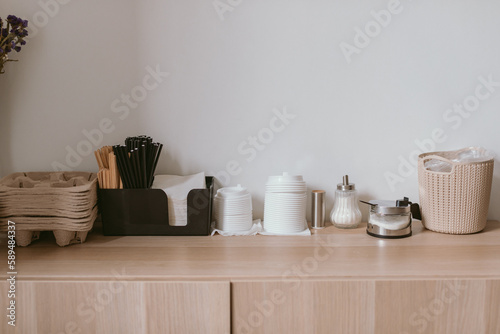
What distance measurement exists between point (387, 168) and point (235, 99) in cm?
63

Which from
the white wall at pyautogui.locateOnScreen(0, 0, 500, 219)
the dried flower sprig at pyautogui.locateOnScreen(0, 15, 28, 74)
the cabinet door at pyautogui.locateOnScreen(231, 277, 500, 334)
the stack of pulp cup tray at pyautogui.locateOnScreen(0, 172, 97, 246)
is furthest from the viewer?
the white wall at pyautogui.locateOnScreen(0, 0, 500, 219)

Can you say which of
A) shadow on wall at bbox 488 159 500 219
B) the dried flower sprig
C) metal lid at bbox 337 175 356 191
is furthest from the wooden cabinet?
the dried flower sprig

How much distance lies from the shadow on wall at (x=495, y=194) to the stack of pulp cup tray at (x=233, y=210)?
93 centimetres

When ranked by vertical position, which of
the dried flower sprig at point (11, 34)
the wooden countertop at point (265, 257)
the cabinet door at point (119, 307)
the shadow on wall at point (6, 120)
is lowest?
the cabinet door at point (119, 307)

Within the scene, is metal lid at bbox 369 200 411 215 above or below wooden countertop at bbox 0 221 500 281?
above

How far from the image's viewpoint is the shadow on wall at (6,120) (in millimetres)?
1634

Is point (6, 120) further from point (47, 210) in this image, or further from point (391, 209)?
point (391, 209)

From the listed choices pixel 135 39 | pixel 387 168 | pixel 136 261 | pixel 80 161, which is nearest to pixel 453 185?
pixel 387 168

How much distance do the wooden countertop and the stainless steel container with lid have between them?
0.03 metres

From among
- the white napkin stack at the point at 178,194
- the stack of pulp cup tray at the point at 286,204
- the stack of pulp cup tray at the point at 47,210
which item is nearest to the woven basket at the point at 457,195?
the stack of pulp cup tray at the point at 286,204

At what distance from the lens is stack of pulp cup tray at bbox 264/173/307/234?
5.05 feet

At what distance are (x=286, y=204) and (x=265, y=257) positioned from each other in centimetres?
27

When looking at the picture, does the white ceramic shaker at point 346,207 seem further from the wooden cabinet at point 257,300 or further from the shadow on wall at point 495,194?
the shadow on wall at point 495,194

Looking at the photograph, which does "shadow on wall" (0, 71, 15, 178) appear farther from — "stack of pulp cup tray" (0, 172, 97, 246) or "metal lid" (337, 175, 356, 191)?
"metal lid" (337, 175, 356, 191)
